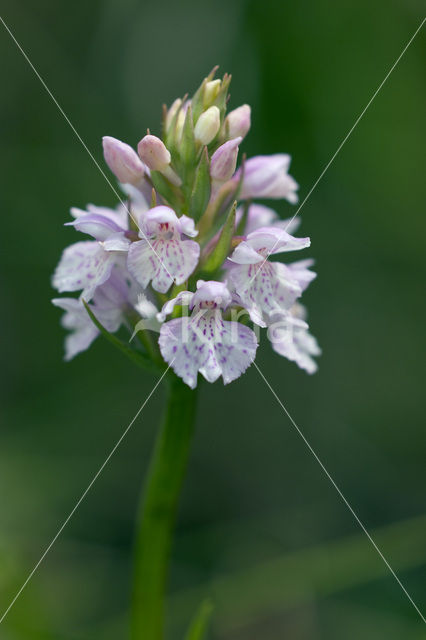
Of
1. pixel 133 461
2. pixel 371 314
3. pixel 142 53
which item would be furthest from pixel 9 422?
pixel 142 53

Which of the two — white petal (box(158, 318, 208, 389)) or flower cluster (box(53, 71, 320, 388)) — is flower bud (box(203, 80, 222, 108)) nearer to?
flower cluster (box(53, 71, 320, 388))

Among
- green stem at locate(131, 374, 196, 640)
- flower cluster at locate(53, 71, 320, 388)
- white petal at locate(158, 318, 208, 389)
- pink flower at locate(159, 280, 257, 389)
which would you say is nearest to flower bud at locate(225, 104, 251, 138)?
flower cluster at locate(53, 71, 320, 388)

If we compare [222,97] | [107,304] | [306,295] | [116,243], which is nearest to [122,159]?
[116,243]

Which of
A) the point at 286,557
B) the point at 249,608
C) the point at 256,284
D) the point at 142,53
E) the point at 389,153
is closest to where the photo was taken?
the point at 256,284

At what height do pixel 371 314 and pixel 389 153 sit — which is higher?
pixel 389 153

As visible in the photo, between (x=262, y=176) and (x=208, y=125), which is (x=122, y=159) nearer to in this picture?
(x=208, y=125)

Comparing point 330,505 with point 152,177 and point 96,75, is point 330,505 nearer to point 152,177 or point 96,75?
point 152,177
